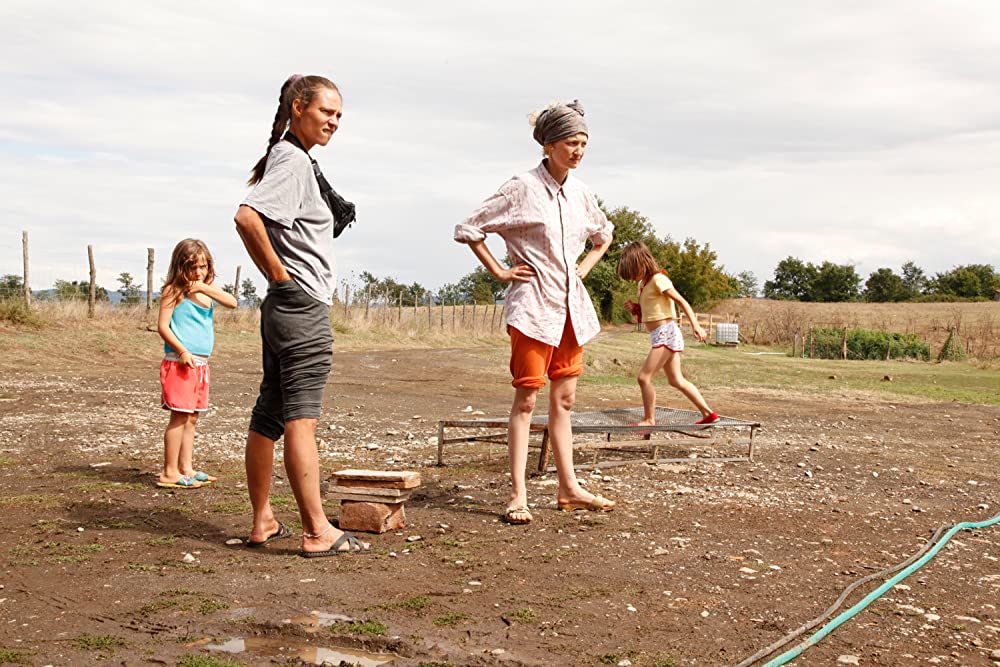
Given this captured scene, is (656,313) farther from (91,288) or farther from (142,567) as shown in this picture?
(91,288)

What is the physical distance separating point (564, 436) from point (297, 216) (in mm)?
2159

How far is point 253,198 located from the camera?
450cm

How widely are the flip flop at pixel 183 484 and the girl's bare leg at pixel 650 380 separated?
12.2 ft

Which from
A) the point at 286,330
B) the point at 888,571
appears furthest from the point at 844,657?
the point at 286,330

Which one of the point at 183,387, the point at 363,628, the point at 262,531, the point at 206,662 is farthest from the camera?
the point at 183,387

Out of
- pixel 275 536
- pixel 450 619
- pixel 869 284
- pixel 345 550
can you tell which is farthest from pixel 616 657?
pixel 869 284

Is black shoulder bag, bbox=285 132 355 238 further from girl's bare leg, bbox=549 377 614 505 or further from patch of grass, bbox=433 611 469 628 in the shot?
patch of grass, bbox=433 611 469 628

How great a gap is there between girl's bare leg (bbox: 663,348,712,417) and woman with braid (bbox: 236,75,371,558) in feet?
14.3

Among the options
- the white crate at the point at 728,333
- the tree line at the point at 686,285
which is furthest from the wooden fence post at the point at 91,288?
the white crate at the point at 728,333

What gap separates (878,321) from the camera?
60.9m

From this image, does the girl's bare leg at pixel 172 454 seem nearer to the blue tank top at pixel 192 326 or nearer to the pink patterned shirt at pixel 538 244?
the blue tank top at pixel 192 326

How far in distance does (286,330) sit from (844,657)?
2768mm

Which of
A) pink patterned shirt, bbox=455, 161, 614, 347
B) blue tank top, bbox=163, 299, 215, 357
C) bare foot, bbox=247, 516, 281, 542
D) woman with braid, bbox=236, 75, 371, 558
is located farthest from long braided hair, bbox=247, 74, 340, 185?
blue tank top, bbox=163, 299, 215, 357

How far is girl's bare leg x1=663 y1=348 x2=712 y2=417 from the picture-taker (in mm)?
8539
